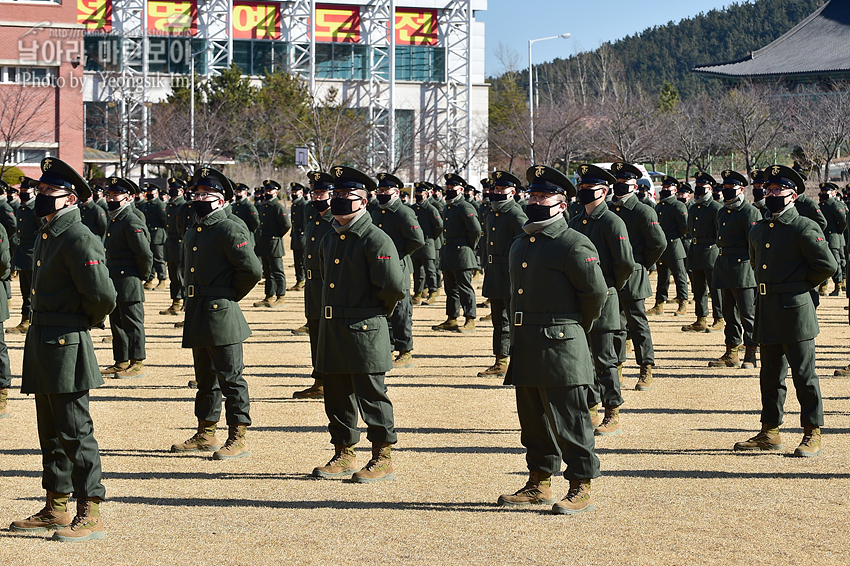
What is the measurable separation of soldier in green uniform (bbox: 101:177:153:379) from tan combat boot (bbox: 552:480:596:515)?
6.55 metres

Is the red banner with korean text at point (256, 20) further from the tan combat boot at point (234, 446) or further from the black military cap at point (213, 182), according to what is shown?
the tan combat boot at point (234, 446)

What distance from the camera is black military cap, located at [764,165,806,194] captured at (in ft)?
27.0

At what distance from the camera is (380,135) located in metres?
54.2

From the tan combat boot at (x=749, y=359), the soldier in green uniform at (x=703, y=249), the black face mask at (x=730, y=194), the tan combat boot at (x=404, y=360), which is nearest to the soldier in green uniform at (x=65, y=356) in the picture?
the tan combat boot at (x=404, y=360)

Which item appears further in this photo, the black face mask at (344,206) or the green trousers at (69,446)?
the black face mask at (344,206)

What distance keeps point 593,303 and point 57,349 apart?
3206 mm

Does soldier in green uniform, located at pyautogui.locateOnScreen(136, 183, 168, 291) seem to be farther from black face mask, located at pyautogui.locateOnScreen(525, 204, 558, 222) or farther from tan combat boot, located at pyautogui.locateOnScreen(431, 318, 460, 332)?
black face mask, located at pyautogui.locateOnScreen(525, 204, 558, 222)

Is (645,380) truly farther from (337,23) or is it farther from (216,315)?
(337,23)

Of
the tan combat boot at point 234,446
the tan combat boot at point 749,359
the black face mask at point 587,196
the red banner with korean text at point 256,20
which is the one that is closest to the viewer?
the tan combat boot at point 234,446

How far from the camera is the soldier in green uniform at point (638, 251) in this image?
1050 centimetres

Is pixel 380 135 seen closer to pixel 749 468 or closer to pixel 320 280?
pixel 320 280

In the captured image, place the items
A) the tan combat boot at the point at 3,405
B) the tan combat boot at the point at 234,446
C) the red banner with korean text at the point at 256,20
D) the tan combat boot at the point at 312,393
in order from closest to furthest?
the tan combat boot at the point at 234,446
the tan combat boot at the point at 3,405
the tan combat boot at the point at 312,393
the red banner with korean text at the point at 256,20

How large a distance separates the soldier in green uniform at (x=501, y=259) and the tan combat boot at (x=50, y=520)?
633cm

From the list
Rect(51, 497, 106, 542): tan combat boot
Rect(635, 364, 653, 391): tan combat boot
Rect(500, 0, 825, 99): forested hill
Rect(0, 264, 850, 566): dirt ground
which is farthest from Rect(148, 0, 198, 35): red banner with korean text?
Rect(500, 0, 825, 99): forested hill
